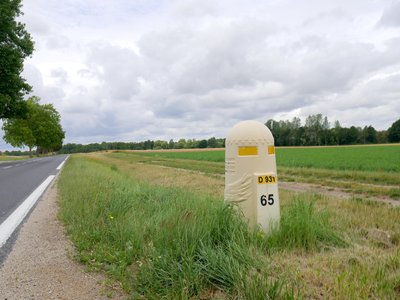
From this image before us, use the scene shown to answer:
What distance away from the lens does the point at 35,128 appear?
69062 millimetres

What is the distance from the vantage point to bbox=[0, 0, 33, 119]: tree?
25.6 metres

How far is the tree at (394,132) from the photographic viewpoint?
95625 millimetres

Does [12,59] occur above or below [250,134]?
above

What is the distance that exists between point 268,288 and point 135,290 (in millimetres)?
1274

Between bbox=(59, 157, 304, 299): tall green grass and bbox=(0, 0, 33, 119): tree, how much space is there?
24.9 m

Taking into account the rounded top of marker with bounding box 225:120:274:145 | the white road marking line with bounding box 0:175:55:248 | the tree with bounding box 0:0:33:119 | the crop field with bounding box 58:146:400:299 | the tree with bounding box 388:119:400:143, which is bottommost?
the white road marking line with bounding box 0:175:55:248

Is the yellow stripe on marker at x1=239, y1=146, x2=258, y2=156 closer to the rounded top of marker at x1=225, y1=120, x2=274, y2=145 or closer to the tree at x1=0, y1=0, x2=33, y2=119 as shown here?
the rounded top of marker at x1=225, y1=120, x2=274, y2=145

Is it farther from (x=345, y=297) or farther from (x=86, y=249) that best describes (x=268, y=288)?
(x=86, y=249)

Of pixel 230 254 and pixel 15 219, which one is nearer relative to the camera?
pixel 230 254

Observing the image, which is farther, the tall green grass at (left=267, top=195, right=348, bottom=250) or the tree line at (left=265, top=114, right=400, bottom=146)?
the tree line at (left=265, top=114, right=400, bottom=146)

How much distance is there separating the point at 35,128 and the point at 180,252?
7375 cm

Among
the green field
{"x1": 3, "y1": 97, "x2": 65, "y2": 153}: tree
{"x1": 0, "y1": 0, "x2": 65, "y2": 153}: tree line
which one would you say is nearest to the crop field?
the green field

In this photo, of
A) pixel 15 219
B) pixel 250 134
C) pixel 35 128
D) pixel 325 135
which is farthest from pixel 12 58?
pixel 325 135

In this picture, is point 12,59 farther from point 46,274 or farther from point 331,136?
point 331,136
